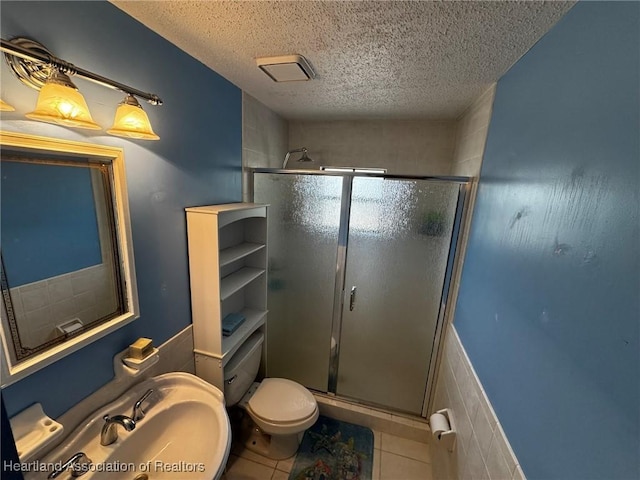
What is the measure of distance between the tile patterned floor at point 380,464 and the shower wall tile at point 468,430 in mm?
119

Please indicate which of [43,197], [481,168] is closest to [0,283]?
[43,197]

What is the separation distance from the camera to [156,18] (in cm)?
95

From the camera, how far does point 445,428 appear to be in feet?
4.53

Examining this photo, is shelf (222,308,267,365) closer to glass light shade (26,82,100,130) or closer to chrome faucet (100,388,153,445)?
chrome faucet (100,388,153,445)

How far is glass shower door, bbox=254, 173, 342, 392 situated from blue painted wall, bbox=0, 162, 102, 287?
3.64ft

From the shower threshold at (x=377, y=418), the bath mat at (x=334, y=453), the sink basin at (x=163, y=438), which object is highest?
the sink basin at (x=163, y=438)

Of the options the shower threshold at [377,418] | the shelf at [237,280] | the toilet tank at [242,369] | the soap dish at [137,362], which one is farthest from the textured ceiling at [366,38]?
the shower threshold at [377,418]

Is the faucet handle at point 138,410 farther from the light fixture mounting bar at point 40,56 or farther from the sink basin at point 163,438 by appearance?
the light fixture mounting bar at point 40,56

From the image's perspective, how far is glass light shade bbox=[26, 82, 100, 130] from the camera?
65 cm

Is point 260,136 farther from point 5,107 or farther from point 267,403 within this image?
point 267,403

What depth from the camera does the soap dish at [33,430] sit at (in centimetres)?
73

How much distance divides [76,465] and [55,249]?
0.72 metres

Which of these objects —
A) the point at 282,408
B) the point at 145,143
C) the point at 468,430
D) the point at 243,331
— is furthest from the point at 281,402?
the point at 145,143

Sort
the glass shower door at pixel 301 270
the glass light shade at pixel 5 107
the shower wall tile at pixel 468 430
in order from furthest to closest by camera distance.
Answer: the glass shower door at pixel 301 270, the shower wall tile at pixel 468 430, the glass light shade at pixel 5 107
